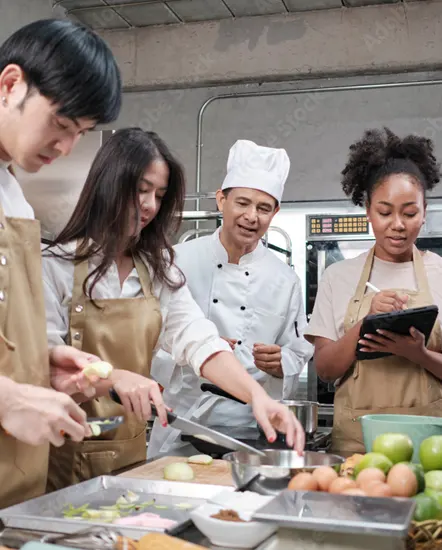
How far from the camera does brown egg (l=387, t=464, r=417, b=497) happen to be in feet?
3.71

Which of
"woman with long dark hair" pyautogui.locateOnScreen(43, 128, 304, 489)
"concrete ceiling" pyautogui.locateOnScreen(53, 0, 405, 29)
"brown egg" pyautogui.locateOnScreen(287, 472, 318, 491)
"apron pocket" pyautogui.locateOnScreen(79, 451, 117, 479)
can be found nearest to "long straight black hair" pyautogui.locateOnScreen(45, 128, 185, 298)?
"woman with long dark hair" pyautogui.locateOnScreen(43, 128, 304, 489)

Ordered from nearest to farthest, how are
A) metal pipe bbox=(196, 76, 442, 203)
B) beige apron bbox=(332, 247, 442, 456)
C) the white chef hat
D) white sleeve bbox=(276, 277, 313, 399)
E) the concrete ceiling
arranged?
beige apron bbox=(332, 247, 442, 456) < white sleeve bbox=(276, 277, 313, 399) < the white chef hat < metal pipe bbox=(196, 76, 442, 203) < the concrete ceiling

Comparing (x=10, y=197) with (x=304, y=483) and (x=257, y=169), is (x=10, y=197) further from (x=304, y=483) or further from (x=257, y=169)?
(x=257, y=169)

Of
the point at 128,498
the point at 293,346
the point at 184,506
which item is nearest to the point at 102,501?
the point at 128,498

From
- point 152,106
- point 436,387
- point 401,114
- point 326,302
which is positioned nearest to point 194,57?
point 152,106

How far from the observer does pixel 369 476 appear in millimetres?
1166

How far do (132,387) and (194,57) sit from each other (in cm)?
425

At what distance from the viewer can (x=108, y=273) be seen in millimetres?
1904

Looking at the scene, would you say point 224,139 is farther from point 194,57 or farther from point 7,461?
point 7,461

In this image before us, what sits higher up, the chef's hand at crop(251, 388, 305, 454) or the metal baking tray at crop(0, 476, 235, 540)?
the chef's hand at crop(251, 388, 305, 454)

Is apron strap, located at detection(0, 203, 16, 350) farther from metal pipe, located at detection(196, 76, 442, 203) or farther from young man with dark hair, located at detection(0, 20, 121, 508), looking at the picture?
metal pipe, located at detection(196, 76, 442, 203)

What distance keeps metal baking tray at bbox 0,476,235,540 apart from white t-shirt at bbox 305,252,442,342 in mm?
1188

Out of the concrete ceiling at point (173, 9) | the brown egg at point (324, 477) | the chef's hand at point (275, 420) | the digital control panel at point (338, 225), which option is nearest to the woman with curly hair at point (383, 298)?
the chef's hand at point (275, 420)

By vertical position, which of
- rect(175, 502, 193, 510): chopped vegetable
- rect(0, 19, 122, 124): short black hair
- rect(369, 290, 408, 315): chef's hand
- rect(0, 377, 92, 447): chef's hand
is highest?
rect(0, 19, 122, 124): short black hair
